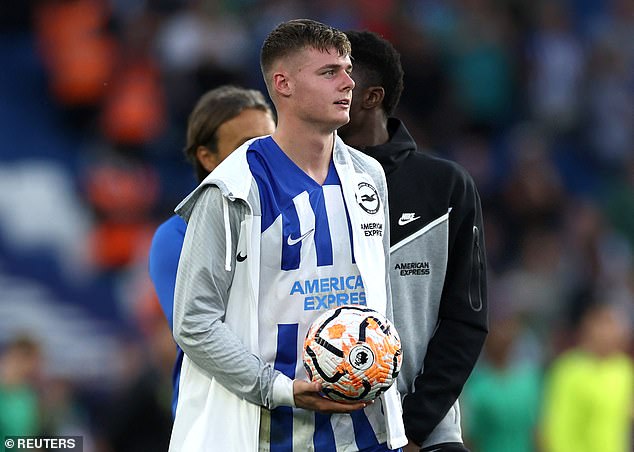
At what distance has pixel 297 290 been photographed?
4695 mm

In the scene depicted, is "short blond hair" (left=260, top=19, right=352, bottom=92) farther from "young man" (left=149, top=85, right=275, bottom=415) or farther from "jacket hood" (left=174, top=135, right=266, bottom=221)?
"young man" (left=149, top=85, right=275, bottom=415)

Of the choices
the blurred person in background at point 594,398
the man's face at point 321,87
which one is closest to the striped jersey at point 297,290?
the man's face at point 321,87

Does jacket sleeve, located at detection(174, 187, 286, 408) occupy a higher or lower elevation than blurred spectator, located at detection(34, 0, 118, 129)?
lower

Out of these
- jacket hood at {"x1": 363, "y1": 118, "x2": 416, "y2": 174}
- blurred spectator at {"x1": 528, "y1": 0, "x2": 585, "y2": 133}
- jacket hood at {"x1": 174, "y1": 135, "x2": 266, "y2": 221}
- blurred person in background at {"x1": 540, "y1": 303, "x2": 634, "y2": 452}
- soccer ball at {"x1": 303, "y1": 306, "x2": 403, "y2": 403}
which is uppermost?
blurred spectator at {"x1": 528, "y1": 0, "x2": 585, "y2": 133}

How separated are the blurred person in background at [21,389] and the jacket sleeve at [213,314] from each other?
519 centimetres

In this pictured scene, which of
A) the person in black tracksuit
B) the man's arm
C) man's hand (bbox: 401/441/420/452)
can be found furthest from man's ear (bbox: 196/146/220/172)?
man's hand (bbox: 401/441/420/452)

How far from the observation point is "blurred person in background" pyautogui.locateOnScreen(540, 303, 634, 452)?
10.5 metres

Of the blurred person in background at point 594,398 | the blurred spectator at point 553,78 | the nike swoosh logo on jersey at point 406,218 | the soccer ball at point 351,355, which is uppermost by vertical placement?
the blurred spectator at point 553,78

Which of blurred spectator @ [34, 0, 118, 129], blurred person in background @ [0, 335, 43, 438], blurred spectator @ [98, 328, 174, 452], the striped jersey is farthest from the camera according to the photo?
blurred spectator @ [34, 0, 118, 129]

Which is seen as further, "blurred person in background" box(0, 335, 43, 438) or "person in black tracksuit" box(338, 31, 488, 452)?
"blurred person in background" box(0, 335, 43, 438)

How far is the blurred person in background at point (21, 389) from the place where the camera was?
959 centimetres

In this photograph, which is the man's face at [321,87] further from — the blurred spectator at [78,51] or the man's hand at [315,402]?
the blurred spectator at [78,51]

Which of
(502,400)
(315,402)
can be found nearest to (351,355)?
(315,402)

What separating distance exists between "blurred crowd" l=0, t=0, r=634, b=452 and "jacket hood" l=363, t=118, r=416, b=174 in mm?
5660
